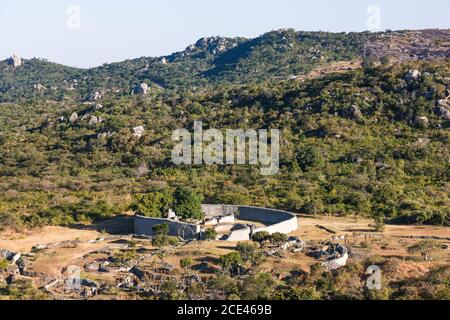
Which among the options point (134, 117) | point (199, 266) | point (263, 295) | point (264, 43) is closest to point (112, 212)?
point (199, 266)

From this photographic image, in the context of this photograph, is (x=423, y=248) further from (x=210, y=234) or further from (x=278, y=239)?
(x=210, y=234)

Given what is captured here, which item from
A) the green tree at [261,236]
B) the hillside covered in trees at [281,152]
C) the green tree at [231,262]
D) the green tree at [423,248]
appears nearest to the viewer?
the green tree at [231,262]

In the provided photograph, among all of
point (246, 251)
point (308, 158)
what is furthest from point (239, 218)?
point (308, 158)

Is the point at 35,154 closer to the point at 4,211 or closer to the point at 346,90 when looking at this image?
the point at 4,211

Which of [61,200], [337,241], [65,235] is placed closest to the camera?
[337,241]

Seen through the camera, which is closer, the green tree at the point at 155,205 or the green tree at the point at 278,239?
the green tree at the point at 278,239

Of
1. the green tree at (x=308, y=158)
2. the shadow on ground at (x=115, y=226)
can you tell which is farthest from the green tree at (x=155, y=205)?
the green tree at (x=308, y=158)

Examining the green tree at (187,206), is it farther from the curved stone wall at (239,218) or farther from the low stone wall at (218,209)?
the low stone wall at (218,209)
